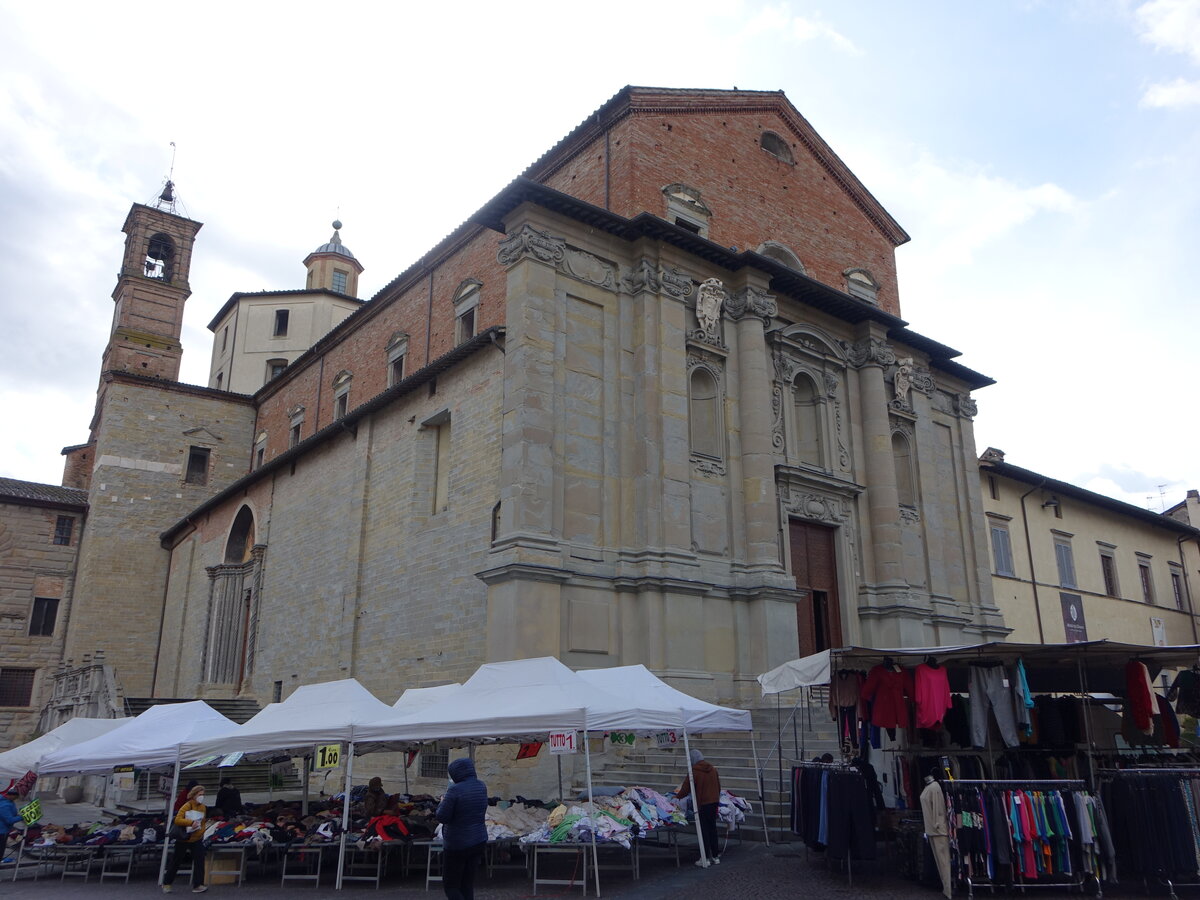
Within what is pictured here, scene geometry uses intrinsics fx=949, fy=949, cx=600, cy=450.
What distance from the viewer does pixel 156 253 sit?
42156 millimetres

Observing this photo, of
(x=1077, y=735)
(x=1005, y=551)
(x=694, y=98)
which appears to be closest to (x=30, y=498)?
(x=694, y=98)

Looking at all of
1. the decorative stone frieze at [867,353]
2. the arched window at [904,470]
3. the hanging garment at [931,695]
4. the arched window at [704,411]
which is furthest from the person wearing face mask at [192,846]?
the arched window at [904,470]

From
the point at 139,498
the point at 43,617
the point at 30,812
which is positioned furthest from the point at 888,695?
the point at 43,617

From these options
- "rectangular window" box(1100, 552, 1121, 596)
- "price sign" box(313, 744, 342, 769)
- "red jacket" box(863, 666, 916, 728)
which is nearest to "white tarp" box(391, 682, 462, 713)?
"price sign" box(313, 744, 342, 769)

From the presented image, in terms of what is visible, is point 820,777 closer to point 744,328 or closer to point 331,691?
point 331,691

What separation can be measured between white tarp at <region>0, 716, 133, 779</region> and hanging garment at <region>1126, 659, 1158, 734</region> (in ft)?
43.8

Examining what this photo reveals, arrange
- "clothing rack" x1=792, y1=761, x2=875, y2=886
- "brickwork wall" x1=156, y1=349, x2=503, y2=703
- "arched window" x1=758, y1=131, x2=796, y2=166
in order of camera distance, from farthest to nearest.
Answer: "arched window" x1=758, y1=131, x2=796, y2=166
"brickwork wall" x1=156, y1=349, x2=503, y2=703
"clothing rack" x1=792, y1=761, x2=875, y2=886

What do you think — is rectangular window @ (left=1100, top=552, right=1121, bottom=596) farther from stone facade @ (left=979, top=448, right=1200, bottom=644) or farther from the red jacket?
the red jacket

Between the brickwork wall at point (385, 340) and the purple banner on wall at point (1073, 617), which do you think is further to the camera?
the purple banner on wall at point (1073, 617)

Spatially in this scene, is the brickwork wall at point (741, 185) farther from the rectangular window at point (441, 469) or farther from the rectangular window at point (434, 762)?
the rectangular window at point (434, 762)

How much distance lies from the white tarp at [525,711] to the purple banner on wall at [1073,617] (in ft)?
78.0

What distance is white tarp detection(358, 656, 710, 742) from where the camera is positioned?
10578mm

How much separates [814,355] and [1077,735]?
12707 millimetres

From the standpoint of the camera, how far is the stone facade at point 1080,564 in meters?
29.2
